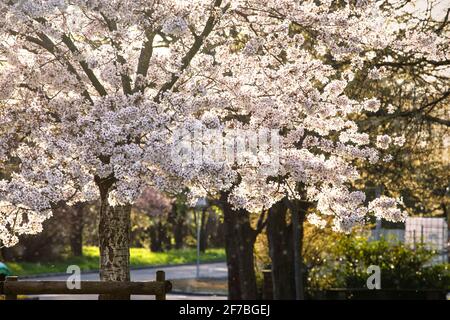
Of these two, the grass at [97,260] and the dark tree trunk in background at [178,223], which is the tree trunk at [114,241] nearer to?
the grass at [97,260]

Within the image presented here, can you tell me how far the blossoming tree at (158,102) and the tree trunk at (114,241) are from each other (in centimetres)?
2

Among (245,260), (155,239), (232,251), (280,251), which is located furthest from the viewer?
(155,239)

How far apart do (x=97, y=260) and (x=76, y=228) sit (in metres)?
2.78

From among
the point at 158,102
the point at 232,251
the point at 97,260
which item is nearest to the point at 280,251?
the point at 232,251

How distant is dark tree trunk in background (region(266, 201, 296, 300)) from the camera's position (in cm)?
2024

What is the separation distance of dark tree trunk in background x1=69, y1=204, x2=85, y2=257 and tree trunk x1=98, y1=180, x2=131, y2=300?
25991 mm

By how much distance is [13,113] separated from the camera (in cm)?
1363

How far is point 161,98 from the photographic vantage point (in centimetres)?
1294

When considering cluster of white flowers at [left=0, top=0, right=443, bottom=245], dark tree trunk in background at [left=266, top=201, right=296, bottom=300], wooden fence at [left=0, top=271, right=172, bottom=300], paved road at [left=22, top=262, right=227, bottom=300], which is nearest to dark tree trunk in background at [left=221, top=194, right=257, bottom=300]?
dark tree trunk in background at [left=266, top=201, right=296, bottom=300]

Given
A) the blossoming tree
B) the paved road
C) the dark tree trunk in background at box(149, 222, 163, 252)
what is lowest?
the paved road

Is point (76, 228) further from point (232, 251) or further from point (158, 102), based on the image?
point (158, 102)

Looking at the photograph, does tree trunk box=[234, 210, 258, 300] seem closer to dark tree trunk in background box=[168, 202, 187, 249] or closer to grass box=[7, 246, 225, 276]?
grass box=[7, 246, 225, 276]

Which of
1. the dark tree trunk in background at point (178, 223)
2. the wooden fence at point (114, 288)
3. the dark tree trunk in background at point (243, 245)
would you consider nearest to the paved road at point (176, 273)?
the dark tree trunk in background at point (178, 223)
